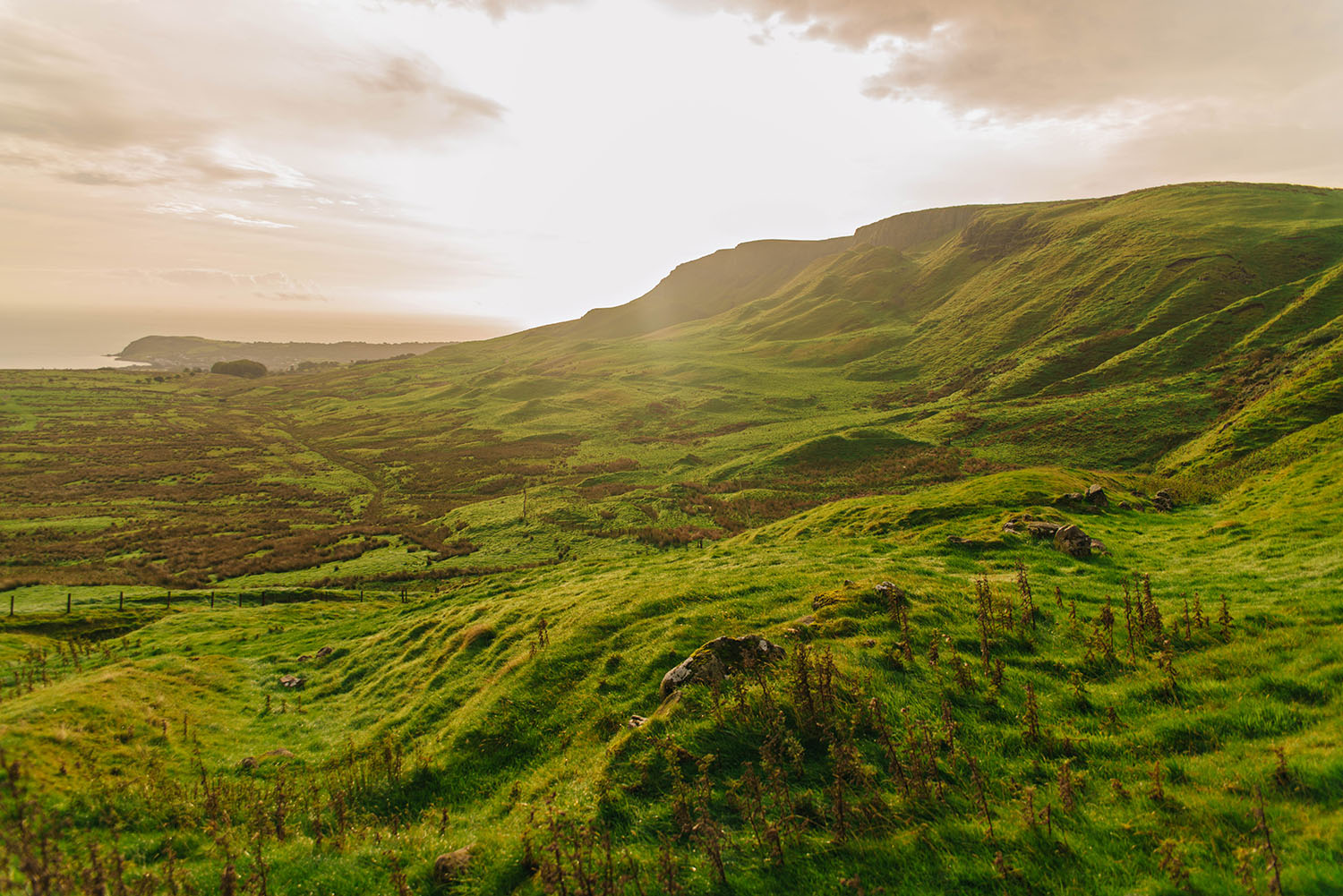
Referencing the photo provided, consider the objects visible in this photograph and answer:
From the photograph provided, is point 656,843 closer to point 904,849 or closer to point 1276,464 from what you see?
point 904,849

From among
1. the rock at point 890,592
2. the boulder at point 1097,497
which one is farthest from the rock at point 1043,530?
the rock at point 890,592

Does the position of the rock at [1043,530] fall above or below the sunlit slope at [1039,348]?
below

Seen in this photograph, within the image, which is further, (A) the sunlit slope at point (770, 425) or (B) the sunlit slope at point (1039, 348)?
(B) the sunlit slope at point (1039, 348)

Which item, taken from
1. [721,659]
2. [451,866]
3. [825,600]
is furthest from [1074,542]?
[451,866]

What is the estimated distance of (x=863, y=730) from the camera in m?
9.57

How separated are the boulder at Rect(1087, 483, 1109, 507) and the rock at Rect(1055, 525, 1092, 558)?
10.6 m

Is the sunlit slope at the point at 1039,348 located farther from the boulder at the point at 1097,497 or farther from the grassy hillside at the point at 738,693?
the boulder at the point at 1097,497

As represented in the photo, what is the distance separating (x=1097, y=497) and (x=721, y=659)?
28188mm

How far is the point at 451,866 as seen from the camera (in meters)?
8.25

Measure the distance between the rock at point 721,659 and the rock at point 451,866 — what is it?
15.6 feet

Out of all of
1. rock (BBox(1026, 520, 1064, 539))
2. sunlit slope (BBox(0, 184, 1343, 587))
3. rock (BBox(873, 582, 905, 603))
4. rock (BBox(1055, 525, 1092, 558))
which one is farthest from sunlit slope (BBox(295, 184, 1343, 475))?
rock (BBox(873, 582, 905, 603))

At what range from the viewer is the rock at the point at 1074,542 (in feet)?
64.7

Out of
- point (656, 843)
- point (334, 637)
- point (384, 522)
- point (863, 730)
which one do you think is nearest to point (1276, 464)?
point (863, 730)

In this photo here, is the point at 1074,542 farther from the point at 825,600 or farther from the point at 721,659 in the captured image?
the point at 721,659
